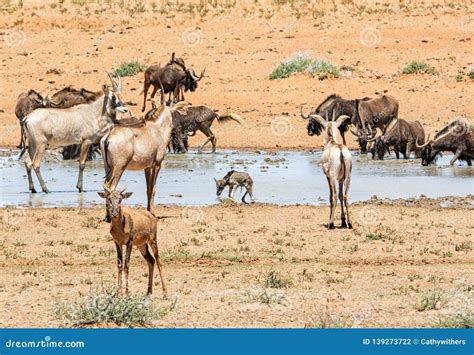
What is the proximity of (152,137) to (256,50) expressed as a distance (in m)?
24.6

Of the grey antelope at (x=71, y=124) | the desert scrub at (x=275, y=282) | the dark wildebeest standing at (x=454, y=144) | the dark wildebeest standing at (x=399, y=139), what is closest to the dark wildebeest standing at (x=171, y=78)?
the dark wildebeest standing at (x=399, y=139)

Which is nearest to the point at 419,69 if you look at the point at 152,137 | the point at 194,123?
the point at 194,123

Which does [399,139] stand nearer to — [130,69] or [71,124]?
[71,124]

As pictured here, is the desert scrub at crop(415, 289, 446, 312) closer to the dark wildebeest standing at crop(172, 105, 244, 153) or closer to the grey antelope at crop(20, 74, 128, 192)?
the grey antelope at crop(20, 74, 128, 192)

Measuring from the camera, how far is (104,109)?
19266 millimetres

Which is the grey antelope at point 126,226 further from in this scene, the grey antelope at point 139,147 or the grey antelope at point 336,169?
the grey antelope at point 336,169

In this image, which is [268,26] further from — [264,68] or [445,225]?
[445,225]

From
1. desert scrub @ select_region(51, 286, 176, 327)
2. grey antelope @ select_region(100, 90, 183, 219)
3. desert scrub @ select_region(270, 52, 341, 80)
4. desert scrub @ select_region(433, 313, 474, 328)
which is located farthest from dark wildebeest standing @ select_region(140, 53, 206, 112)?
desert scrub @ select_region(433, 313, 474, 328)

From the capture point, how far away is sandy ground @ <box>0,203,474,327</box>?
10.1 metres

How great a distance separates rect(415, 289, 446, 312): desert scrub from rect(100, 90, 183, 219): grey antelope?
18.8ft

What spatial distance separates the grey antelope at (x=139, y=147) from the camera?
15227mm

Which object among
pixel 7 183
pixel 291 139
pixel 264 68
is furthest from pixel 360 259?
pixel 264 68

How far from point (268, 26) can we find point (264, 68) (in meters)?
6.64

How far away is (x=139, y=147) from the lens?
15.4 metres
